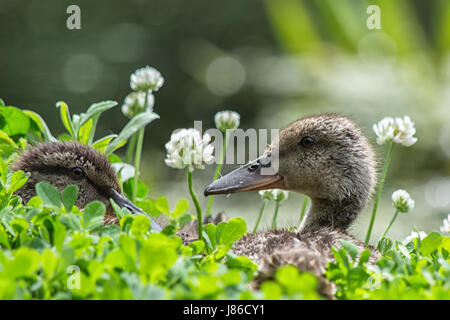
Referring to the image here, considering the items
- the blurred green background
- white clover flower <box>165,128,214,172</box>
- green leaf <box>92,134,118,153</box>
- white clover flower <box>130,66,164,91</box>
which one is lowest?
white clover flower <box>165,128,214,172</box>

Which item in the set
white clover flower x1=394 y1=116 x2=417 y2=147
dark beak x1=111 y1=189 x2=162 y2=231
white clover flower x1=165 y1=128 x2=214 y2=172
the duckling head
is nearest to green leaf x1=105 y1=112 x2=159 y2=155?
dark beak x1=111 y1=189 x2=162 y2=231

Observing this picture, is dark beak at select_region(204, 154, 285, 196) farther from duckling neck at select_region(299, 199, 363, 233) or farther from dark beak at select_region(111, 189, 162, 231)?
dark beak at select_region(111, 189, 162, 231)

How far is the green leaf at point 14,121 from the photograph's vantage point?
3436mm

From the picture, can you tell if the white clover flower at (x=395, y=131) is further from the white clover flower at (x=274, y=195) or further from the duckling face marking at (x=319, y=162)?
the white clover flower at (x=274, y=195)

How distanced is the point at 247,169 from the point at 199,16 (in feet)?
35.2

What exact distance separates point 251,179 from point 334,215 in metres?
0.52

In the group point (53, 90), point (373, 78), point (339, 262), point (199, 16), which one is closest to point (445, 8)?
point (373, 78)

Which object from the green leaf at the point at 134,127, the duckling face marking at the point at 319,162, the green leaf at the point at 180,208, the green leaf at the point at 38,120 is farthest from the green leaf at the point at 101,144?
the duckling face marking at the point at 319,162

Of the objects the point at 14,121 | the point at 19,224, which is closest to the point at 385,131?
the point at 14,121

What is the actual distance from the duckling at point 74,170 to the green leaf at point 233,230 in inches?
34.7

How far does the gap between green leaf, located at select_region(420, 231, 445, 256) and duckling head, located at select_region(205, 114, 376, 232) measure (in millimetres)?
1206

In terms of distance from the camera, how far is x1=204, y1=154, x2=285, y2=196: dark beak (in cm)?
375

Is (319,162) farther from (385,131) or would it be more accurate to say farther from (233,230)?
(233,230)

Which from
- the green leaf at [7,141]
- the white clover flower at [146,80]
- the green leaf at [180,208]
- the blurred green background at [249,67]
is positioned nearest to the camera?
the green leaf at [7,141]
